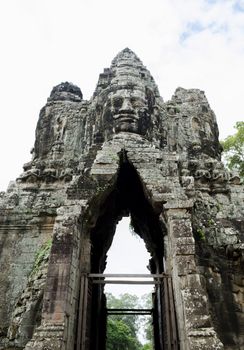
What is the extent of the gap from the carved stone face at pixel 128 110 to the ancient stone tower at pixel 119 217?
36 millimetres

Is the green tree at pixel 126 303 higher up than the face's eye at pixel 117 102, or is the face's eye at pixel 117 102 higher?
the green tree at pixel 126 303

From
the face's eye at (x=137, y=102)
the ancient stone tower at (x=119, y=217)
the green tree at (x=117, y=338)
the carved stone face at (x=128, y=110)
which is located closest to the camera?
the ancient stone tower at (x=119, y=217)

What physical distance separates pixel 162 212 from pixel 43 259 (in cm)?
296

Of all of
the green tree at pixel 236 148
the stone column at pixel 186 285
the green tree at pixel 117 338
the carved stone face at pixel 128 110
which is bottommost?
the stone column at pixel 186 285

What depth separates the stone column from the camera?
4.78m

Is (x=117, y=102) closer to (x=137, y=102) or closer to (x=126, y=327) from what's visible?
(x=137, y=102)

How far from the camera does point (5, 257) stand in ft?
25.8

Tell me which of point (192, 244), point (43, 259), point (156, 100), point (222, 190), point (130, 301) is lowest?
point (192, 244)

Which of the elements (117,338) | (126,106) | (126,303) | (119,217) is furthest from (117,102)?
(126,303)

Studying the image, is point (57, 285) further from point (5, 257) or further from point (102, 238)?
point (102, 238)

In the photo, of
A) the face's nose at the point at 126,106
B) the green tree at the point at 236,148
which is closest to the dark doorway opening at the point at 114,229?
the face's nose at the point at 126,106

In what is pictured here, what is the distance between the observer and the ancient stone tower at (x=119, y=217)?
556 cm

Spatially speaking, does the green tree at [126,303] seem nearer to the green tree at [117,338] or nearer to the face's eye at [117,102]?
the green tree at [117,338]

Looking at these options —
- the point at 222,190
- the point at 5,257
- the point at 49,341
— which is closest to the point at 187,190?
the point at 222,190
